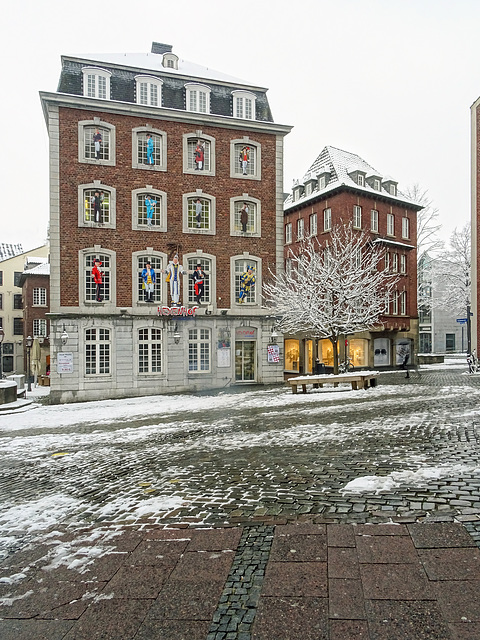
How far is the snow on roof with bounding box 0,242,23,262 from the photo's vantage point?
209 feet

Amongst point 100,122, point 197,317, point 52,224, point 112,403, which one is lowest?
point 112,403

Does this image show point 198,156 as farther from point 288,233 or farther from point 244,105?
point 288,233

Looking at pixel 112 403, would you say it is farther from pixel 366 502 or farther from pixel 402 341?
pixel 402 341

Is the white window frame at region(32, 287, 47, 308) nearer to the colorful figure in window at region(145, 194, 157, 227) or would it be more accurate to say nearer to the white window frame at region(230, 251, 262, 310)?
the colorful figure in window at region(145, 194, 157, 227)

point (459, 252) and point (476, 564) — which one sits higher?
point (459, 252)

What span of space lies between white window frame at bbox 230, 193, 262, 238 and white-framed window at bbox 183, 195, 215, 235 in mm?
1112

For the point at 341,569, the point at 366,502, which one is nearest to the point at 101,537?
the point at 341,569

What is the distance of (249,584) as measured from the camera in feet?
13.9

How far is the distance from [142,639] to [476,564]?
301 cm

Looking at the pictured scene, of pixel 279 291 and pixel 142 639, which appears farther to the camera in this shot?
pixel 279 291

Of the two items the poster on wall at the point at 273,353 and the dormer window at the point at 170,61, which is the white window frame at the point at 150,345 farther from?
the dormer window at the point at 170,61

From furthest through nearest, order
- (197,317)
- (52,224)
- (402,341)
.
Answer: (402,341) < (197,317) < (52,224)

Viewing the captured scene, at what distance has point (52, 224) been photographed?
22.7 metres

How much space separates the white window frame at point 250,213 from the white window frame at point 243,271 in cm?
116
